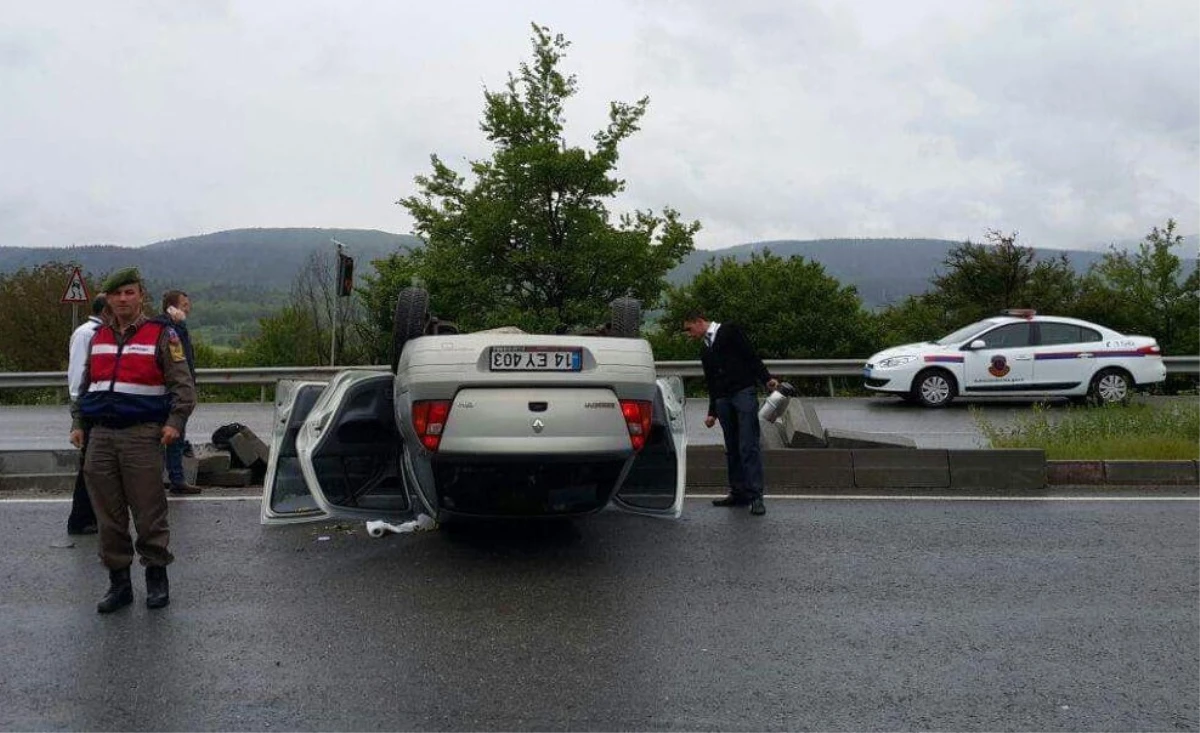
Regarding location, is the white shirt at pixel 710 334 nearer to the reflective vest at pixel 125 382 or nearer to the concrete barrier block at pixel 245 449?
the concrete barrier block at pixel 245 449

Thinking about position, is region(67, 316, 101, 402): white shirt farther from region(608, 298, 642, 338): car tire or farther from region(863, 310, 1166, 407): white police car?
region(863, 310, 1166, 407): white police car

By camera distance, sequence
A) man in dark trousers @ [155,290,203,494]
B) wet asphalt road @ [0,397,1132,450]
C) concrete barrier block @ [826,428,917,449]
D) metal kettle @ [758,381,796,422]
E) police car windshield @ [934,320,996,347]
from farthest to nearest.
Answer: police car windshield @ [934,320,996,347]
wet asphalt road @ [0,397,1132,450]
concrete barrier block @ [826,428,917,449]
metal kettle @ [758,381,796,422]
man in dark trousers @ [155,290,203,494]

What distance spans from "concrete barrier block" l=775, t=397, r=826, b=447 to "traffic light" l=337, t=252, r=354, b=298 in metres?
13.4

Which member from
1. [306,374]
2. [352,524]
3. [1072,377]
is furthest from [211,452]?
[1072,377]

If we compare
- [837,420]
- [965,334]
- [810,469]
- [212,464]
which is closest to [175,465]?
[212,464]

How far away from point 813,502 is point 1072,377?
10.7 m

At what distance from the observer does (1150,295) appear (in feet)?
130

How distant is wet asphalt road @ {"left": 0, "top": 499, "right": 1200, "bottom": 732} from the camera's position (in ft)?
13.7

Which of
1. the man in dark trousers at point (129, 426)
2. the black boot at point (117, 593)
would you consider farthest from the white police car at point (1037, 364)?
the black boot at point (117, 593)

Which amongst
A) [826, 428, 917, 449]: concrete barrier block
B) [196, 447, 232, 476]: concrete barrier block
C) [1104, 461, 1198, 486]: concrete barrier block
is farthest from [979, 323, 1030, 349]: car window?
[196, 447, 232, 476]: concrete barrier block

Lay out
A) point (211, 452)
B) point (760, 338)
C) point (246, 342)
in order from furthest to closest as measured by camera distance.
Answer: point (246, 342) < point (760, 338) < point (211, 452)

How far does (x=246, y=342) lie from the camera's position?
55906mm

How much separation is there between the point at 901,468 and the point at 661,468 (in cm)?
343

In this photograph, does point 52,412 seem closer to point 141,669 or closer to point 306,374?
point 306,374
